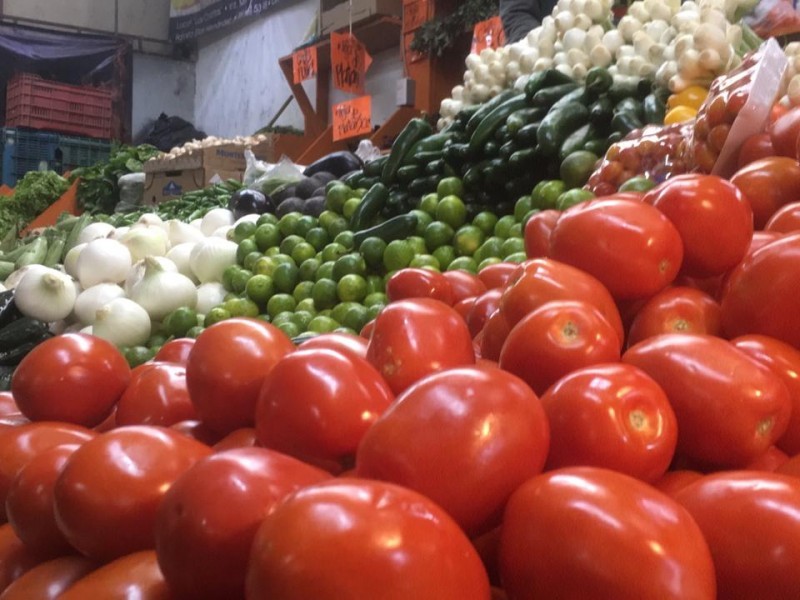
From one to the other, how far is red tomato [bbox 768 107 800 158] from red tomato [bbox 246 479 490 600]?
140 centimetres

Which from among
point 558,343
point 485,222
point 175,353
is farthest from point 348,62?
point 558,343

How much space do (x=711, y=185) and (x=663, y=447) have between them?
0.56m

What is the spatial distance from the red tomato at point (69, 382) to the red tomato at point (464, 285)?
716mm

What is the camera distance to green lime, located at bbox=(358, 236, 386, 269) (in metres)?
3.11

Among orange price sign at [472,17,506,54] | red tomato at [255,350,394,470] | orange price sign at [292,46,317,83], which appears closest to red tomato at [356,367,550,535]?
red tomato at [255,350,394,470]

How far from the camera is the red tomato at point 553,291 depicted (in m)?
1.02

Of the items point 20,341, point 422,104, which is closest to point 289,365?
point 20,341

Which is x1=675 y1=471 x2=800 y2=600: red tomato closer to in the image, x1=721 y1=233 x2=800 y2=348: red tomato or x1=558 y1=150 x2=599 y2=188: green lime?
x1=721 y1=233 x2=800 y2=348: red tomato

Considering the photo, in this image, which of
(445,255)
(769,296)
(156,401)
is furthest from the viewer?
(445,255)

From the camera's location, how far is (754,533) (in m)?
0.62

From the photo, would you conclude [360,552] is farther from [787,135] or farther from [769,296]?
[787,135]

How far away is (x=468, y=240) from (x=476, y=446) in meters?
2.48

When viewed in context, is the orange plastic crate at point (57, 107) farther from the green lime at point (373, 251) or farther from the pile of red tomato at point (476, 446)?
the pile of red tomato at point (476, 446)

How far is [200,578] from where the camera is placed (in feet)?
2.13
